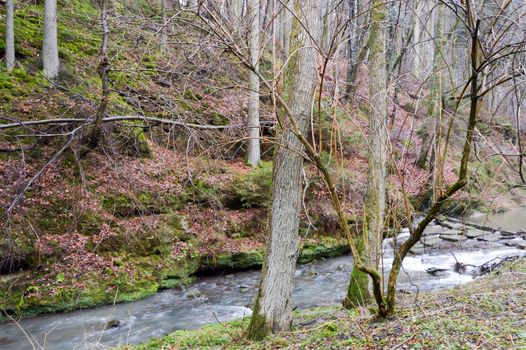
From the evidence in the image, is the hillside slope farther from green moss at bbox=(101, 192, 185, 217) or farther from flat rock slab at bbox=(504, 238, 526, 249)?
Answer: flat rock slab at bbox=(504, 238, 526, 249)

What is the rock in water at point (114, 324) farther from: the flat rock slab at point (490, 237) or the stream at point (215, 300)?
the flat rock slab at point (490, 237)

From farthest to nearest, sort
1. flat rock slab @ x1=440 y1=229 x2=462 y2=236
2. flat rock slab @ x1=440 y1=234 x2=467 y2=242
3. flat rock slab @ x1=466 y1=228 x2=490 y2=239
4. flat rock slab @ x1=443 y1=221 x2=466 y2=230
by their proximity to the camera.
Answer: flat rock slab @ x1=443 y1=221 x2=466 y2=230 → flat rock slab @ x1=440 y1=229 x2=462 y2=236 → flat rock slab @ x1=466 y1=228 x2=490 y2=239 → flat rock slab @ x1=440 y1=234 x2=467 y2=242

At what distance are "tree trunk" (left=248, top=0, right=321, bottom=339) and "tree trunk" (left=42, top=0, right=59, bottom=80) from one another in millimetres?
8614

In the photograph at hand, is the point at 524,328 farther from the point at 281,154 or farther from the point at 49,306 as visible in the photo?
the point at 49,306

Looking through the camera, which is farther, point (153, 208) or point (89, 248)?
point (153, 208)

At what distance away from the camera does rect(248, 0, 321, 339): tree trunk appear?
4.67m

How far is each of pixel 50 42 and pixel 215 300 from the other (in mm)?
8275

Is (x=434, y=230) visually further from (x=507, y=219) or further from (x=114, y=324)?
(x=114, y=324)

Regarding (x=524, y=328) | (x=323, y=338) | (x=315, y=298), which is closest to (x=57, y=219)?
(x=315, y=298)

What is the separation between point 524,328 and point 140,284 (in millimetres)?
7333

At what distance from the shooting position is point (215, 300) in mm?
8430

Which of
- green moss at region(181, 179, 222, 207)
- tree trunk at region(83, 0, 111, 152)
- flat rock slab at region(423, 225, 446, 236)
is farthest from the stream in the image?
tree trunk at region(83, 0, 111, 152)

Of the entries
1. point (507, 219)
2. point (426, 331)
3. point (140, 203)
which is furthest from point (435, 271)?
point (507, 219)

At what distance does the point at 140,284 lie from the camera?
8.66 meters
